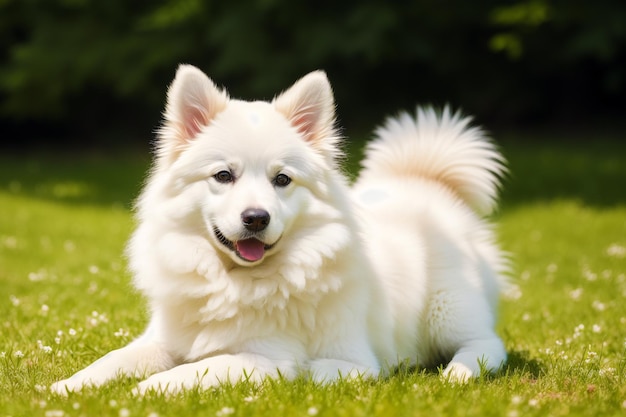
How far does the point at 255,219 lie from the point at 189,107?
0.81m

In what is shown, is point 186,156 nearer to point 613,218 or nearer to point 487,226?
point 487,226

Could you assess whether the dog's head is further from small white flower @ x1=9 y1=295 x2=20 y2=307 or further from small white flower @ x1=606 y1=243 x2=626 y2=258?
small white flower @ x1=606 y1=243 x2=626 y2=258

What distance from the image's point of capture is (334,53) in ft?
60.8

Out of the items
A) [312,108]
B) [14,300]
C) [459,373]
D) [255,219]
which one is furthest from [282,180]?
[14,300]

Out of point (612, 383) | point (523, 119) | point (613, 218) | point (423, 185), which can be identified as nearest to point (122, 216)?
point (613, 218)

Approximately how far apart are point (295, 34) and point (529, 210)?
8196 mm

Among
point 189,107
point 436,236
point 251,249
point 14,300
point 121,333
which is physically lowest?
point 14,300

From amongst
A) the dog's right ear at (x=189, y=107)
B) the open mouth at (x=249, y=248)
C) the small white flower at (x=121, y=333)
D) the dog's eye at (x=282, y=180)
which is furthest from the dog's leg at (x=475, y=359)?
the small white flower at (x=121, y=333)

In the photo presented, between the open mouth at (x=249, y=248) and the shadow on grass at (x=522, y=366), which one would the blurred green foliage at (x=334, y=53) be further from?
the open mouth at (x=249, y=248)

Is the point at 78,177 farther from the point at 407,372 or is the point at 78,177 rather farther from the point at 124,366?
the point at 407,372

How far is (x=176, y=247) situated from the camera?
395 centimetres

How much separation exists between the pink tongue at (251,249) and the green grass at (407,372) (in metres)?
0.62

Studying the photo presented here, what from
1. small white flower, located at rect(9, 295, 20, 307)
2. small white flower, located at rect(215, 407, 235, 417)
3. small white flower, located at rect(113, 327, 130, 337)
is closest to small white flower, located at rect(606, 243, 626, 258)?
small white flower, located at rect(113, 327, 130, 337)

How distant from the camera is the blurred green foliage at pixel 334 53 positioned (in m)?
17.5
